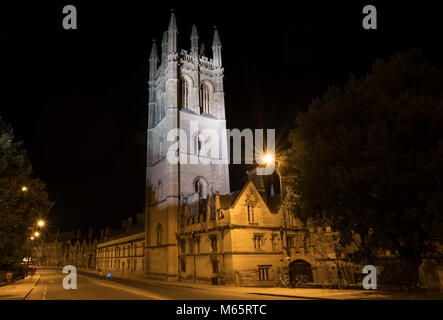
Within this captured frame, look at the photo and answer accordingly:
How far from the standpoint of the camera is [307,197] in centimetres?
1945

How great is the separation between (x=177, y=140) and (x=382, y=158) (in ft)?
117

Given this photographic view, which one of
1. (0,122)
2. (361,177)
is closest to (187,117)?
(0,122)

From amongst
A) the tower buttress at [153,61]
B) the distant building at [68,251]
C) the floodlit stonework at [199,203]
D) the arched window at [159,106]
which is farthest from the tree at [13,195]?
the distant building at [68,251]

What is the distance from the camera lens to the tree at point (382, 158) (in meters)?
14.8

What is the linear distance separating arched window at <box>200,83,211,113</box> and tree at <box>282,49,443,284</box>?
36391 millimetres

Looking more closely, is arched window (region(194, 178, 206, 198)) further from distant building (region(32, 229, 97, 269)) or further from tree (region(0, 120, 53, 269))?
distant building (region(32, 229, 97, 269))

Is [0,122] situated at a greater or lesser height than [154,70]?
lesser

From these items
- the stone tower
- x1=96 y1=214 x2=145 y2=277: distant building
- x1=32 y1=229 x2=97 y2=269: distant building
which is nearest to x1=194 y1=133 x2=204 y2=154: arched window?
the stone tower

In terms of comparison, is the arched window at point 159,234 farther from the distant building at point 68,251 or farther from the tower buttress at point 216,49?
the distant building at point 68,251

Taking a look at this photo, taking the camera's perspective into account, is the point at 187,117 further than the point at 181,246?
Yes

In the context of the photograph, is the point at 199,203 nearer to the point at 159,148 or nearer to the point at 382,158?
the point at 159,148

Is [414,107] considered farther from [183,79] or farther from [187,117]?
[183,79]

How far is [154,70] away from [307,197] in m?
50.8

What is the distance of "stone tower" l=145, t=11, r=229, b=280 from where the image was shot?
46.3 metres
